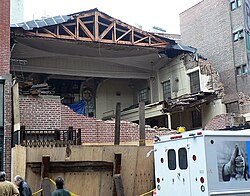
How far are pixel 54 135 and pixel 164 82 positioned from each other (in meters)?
16.5

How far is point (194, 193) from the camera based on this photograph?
861 cm

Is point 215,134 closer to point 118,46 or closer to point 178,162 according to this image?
point 178,162

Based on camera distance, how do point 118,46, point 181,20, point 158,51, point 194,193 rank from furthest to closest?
point 181,20, point 158,51, point 118,46, point 194,193

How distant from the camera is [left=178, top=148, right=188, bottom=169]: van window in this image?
29.5 feet

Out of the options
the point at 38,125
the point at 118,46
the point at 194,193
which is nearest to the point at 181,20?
the point at 118,46

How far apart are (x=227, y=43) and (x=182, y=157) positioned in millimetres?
21518

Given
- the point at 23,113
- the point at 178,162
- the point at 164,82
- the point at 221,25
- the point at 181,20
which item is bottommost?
the point at 178,162

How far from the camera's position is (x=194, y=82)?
2702 cm

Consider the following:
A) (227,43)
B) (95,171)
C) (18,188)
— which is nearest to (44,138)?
(95,171)

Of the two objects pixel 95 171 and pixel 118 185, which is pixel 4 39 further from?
pixel 118 185

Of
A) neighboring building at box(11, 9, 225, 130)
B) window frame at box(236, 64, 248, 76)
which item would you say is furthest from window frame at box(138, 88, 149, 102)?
window frame at box(236, 64, 248, 76)

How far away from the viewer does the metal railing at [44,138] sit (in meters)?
13.2

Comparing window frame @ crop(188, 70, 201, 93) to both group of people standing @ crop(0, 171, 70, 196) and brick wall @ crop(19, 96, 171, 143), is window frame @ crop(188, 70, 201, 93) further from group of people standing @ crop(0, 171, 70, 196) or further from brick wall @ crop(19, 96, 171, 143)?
group of people standing @ crop(0, 171, 70, 196)

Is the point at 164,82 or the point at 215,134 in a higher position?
the point at 164,82
